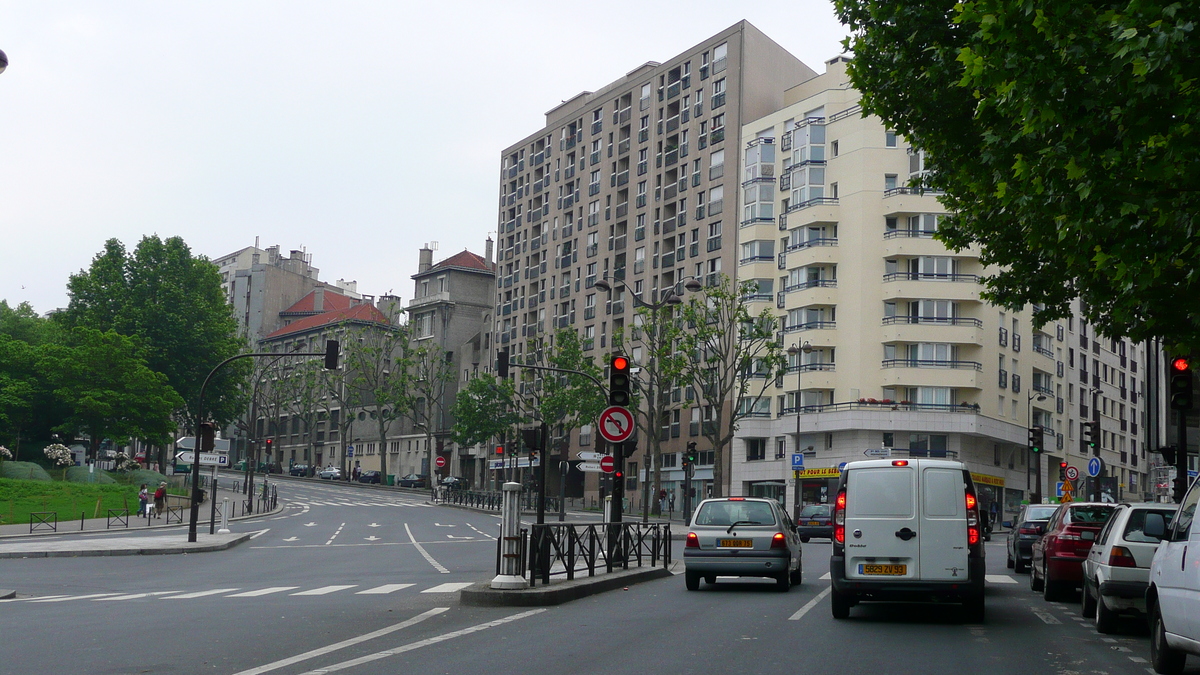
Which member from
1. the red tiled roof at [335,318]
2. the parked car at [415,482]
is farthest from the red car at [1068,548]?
the red tiled roof at [335,318]

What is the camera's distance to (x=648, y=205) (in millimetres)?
86188

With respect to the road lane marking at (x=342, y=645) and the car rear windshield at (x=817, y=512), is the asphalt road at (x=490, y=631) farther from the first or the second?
the car rear windshield at (x=817, y=512)

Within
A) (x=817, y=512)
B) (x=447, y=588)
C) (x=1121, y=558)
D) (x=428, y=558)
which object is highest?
(x=1121, y=558)

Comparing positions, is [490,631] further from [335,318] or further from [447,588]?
[335,318]

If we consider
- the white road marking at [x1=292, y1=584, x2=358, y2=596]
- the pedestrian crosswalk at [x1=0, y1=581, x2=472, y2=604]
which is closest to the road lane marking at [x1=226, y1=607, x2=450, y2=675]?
the pedestrian crosswalk at [x1=0, y1=581, x2=472, y2=604]

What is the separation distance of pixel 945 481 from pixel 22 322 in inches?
3742

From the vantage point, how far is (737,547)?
63.8 ft

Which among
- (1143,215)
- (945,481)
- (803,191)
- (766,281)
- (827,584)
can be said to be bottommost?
(827,584)

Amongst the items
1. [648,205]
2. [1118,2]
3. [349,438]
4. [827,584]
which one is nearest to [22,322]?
[349,438]

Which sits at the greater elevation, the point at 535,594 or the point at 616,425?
the point at 616,425

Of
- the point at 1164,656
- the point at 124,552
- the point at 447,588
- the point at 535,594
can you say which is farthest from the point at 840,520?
the point at 124,552

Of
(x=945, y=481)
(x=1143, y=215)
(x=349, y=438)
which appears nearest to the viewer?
(x=1143, y=215)

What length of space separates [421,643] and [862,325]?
59.4m

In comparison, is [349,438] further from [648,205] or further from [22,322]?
[648,205]
